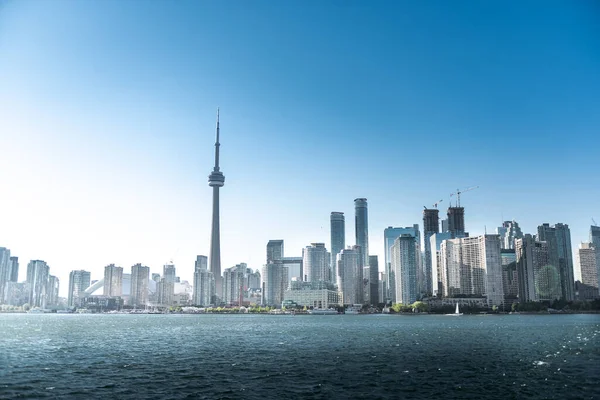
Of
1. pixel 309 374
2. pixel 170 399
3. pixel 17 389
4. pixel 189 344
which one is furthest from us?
pixel 189 344

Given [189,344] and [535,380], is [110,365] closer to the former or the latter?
[189,344]

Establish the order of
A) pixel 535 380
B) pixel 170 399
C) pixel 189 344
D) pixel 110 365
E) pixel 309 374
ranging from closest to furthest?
1. pixel 170 399
2. pixel 535 380
3. pixel 309 374
4. pixel 110 365
5. pixel 189 344

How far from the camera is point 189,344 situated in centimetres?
12019

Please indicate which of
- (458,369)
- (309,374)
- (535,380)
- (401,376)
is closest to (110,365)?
(309,374)

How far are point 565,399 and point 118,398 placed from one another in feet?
158

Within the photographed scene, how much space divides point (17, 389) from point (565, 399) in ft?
202

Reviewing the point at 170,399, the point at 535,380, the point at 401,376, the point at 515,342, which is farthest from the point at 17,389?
the point at 515,342

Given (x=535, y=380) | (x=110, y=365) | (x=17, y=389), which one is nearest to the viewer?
(x=17, y=389)

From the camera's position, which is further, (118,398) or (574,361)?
(574,361)

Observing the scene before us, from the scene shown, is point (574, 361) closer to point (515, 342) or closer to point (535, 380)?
point (535, 380)

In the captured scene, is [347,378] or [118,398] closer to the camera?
[118,398]

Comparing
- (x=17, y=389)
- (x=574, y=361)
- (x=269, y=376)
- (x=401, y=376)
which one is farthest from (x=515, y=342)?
(x=17, y=389)

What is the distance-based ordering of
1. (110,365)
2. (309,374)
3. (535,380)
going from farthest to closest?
(110,365) → (309,374) → (535,380)

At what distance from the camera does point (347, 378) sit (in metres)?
68.6
